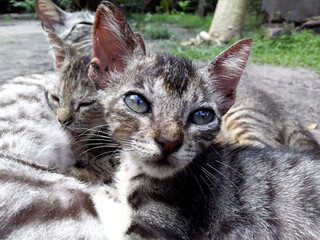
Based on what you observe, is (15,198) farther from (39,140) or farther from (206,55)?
(206,55)

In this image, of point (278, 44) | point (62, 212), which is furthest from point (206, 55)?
point (62, 212)

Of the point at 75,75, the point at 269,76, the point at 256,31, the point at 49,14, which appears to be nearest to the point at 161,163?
the point at 75,75

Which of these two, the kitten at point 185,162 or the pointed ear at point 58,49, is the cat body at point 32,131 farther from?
the kitten at point 185,162

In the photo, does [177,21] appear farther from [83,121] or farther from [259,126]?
[83,121]

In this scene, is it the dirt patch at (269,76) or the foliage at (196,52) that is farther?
the foliage at (196,52)

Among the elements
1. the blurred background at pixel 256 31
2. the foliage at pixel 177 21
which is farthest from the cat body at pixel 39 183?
the foliage at pixel 177 21

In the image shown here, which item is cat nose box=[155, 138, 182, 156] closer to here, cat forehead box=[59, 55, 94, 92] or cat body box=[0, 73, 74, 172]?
cat body box=[0, 73, 74, 172]

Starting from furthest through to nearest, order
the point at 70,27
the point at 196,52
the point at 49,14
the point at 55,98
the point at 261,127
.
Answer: the point at 196,52 < the point at 70,27 < the point at 49,14 < the point at 261,127 < the point at 55,98
